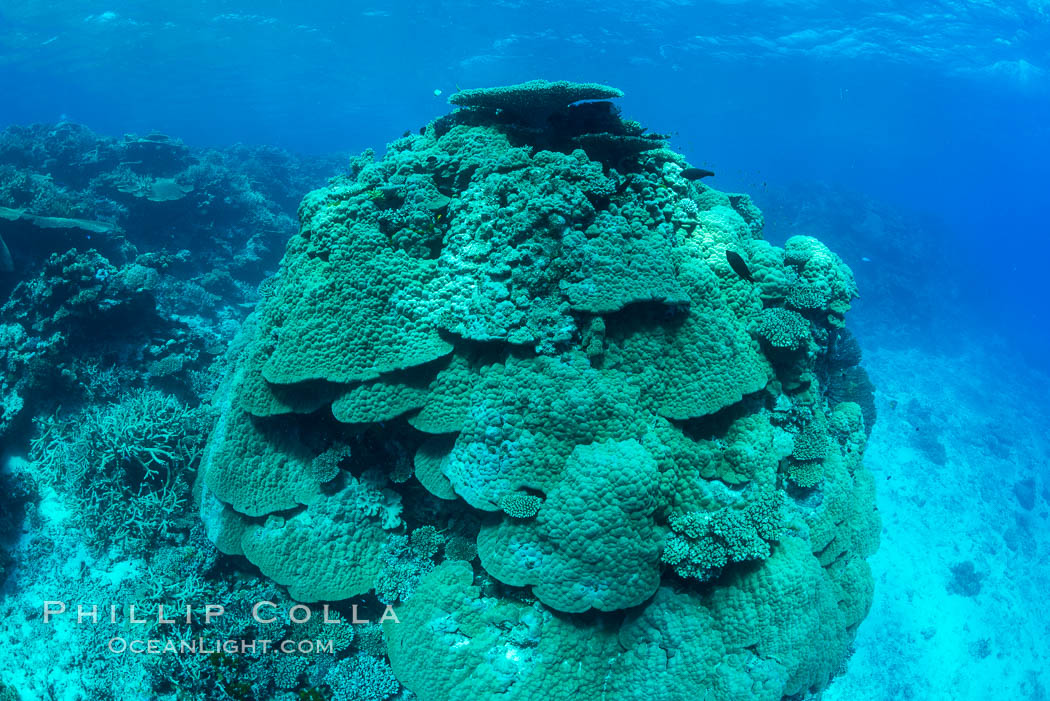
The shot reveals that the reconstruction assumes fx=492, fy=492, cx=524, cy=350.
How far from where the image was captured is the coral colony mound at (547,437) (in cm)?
496

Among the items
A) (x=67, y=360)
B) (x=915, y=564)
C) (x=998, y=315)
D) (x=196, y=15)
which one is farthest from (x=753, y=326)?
(x=196, y=15)

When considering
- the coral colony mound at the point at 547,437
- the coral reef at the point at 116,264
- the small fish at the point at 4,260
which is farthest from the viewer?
the small fish at the point at 4,260

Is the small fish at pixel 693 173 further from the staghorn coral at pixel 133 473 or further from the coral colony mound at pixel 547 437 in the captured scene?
the staghorn coral at pixel 133 473

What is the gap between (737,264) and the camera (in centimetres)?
634

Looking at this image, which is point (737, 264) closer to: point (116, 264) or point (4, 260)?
point (4, 260)

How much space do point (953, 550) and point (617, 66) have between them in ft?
217

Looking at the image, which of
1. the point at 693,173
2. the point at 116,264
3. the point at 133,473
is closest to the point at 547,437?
the point at 693,173

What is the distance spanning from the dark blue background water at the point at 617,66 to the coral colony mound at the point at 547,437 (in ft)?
73.6

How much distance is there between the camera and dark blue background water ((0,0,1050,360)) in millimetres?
42656

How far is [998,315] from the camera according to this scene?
49.3 m

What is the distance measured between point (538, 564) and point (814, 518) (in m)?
3.72

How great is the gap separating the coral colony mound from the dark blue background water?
22.4 meters

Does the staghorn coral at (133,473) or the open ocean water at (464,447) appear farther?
the staghorn coral at (133,473)

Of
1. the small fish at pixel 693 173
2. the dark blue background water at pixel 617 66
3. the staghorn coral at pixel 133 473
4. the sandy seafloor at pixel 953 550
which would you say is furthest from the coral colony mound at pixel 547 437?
the dark blue background water at pixel 617 66
